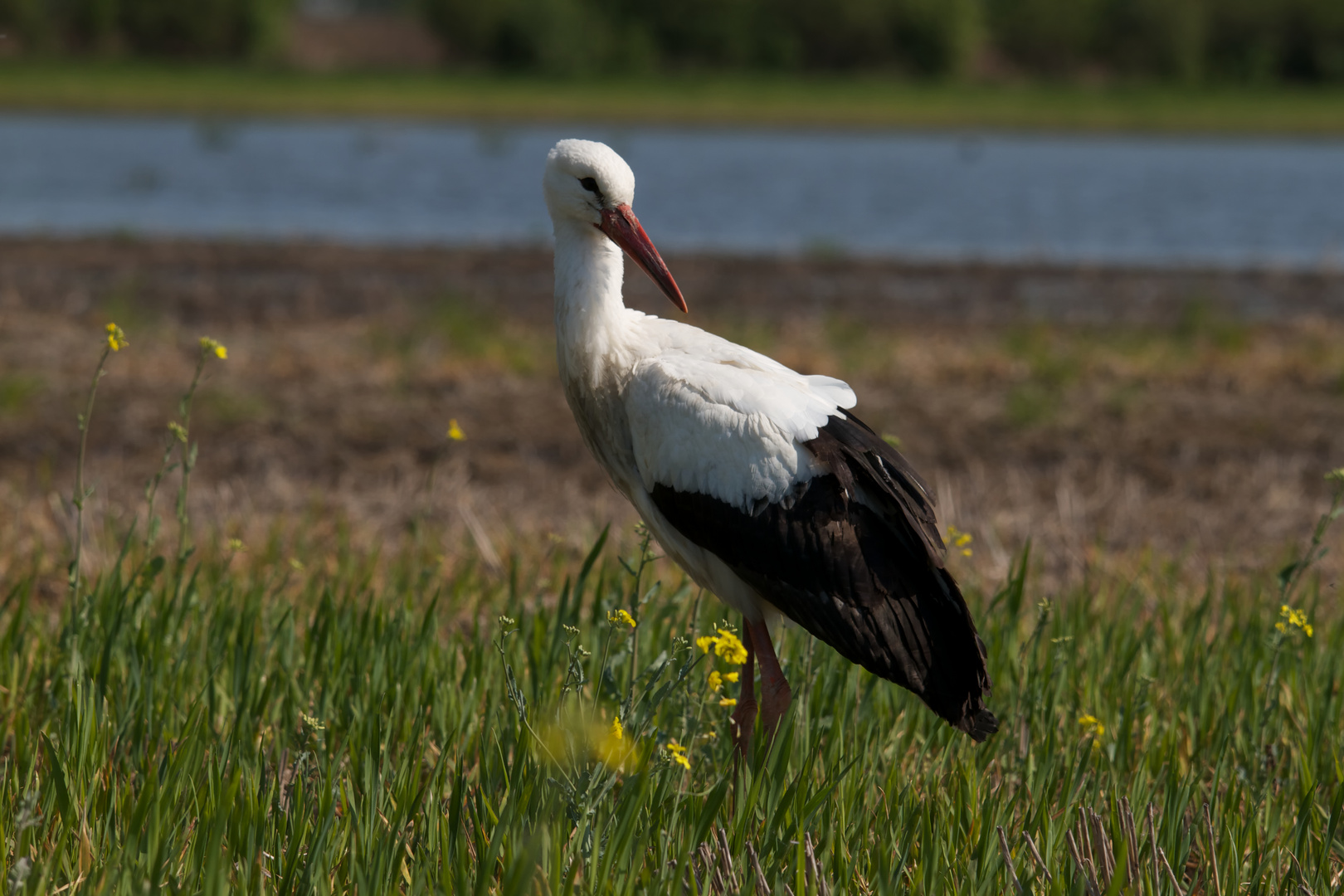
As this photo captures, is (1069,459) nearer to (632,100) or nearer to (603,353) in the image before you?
(603,353)

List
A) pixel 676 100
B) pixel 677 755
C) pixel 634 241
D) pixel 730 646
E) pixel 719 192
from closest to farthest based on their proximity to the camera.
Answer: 1. pixel 677 755
2. pixel 730 646
3. pixel 634 241
4. pixel 719 192
5. pixel 676 100

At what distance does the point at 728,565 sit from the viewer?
3.44 m

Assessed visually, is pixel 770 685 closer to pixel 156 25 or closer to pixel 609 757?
pixel 609 757

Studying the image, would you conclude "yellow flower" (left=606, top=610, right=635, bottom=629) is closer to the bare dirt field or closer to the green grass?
the green grass

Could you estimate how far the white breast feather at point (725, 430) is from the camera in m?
3.28

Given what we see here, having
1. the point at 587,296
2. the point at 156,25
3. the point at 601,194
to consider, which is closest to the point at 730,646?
the point at 587,296

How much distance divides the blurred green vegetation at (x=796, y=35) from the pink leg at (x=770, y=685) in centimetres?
5255

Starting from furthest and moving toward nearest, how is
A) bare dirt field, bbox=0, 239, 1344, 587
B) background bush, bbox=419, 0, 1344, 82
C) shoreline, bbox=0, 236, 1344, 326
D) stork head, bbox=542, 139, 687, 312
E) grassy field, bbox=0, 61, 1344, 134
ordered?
background bush, bbox=419, 0, 1344, 82 → grassy field, bbox=0, 61, 1344, 134 → shoreline, bbox=0, 236, 1344, 326 → bare dirt field, bbox=0, 239, 1344, 587 → stork head, bbox=542, 139, 687, 312

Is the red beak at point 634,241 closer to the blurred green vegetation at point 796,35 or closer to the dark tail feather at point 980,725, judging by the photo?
the dark tail feather at point 980,725

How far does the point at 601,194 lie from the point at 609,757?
1.42 metres

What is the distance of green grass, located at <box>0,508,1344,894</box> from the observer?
2.71 meters

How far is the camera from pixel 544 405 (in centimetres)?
838

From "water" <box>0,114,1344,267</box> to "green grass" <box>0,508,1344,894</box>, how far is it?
469 inches

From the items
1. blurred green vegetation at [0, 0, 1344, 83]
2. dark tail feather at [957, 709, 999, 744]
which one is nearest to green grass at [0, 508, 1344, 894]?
dark tail feather at [957, 709, 999, 744]
